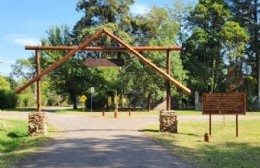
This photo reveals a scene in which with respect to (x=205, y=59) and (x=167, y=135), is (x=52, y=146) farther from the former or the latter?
(x=205, y=59)

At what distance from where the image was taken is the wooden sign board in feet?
75.9

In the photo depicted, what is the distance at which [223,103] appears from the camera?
23.2 m

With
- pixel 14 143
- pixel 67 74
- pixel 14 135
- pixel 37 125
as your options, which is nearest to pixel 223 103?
pixel 37 125

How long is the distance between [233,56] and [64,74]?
69.1 feet

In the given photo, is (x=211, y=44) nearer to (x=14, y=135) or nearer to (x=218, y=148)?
(x=14, y=135)

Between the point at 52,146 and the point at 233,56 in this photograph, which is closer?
the point at 52,146

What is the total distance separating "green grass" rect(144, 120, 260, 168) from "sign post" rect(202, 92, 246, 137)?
117cm

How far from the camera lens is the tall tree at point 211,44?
59.1 meters

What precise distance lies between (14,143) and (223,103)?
32.6ft

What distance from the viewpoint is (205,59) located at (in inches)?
2478

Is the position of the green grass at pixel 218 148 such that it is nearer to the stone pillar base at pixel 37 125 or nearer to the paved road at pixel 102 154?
the paved road at pixel 102 154

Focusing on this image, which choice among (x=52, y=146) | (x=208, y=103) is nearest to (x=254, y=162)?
(x=52, y=146)


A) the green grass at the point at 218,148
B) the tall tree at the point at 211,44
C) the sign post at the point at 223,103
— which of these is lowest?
the green grass at the point at 218,148

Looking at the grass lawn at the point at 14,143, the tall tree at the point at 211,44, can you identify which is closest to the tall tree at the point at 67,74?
the tall tree at the point at 211,44
